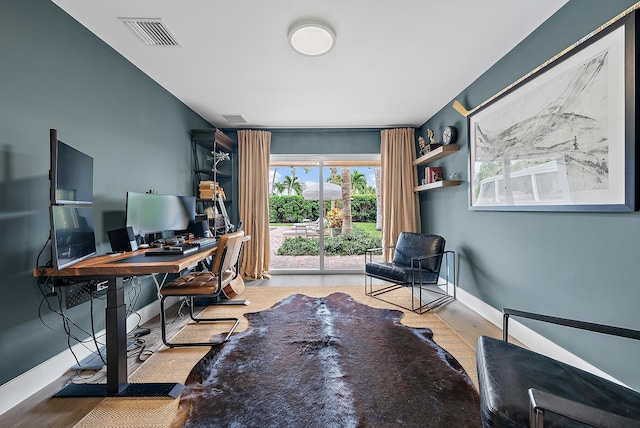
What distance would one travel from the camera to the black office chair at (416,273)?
9.81 feet

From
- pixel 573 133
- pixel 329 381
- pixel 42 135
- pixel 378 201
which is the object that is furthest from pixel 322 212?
pixel 42 135

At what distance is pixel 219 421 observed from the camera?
1411 millimetres

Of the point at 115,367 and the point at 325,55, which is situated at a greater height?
the point at 325,55

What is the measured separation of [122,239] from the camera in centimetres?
218

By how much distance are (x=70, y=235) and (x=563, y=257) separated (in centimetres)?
324

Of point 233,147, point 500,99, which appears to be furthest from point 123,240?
point 500,99

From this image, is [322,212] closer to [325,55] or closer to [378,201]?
[378,201]

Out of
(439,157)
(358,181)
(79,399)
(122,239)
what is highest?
(439,157)

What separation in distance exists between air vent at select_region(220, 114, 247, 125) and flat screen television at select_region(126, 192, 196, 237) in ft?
4.58

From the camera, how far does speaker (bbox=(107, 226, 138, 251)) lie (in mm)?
2158

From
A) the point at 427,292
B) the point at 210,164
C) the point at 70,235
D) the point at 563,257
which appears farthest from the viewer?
the point at 210,164

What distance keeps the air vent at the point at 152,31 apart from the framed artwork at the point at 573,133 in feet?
9.44

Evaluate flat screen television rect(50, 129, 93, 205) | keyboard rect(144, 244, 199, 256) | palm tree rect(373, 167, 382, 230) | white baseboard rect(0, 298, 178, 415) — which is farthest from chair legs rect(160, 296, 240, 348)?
palm tree rect(373, 167, 382, 230)

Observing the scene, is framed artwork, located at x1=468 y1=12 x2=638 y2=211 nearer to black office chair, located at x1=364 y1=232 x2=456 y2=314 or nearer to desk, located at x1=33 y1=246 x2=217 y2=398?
black office chair, located at x1=364 y1=232 x2=456 y2=314
